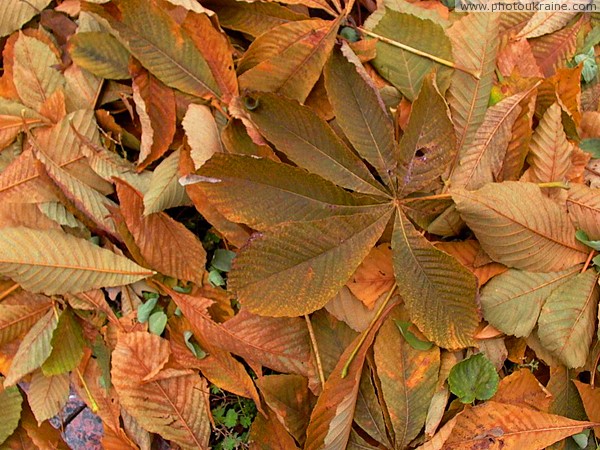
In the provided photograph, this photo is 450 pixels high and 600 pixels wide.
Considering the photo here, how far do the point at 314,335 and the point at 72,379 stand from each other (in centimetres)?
39

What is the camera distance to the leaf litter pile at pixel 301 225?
737 millimetres

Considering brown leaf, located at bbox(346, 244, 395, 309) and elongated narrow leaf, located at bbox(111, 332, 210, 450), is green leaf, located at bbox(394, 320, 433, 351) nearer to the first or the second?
brown leaf, located at bbox(346, 244, 395, 309)

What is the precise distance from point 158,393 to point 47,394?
18 cm

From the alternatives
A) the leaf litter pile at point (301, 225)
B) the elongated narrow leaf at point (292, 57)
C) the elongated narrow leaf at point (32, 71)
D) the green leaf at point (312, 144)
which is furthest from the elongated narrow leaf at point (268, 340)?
the elongated narrow leaf at point (32, 71)

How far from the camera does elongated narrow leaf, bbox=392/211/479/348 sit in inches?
28.6

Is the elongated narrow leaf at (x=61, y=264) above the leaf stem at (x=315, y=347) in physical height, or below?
above

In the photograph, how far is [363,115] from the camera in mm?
778

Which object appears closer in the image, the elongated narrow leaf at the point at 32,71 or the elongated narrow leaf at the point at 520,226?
the elongated narrow leaf at the point at 520,226

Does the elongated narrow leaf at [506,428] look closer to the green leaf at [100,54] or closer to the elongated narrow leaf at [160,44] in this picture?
the elongated narrow leaf at [160,44]

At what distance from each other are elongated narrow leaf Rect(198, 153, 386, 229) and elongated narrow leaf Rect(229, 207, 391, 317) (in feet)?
0.08

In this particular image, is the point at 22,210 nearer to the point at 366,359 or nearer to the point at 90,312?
the point at 90,312

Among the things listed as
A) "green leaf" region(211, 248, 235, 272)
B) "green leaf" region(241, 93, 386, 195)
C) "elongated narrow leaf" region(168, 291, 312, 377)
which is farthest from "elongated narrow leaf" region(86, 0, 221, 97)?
"elongated narrow leaf" region(168, 291, 312, 377)

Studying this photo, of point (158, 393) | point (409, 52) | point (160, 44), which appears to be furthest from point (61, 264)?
point (409, 52)

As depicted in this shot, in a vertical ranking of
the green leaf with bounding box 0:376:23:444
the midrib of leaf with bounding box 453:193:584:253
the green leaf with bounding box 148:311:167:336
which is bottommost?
the green leaf with bounding box 0:376:23:444
